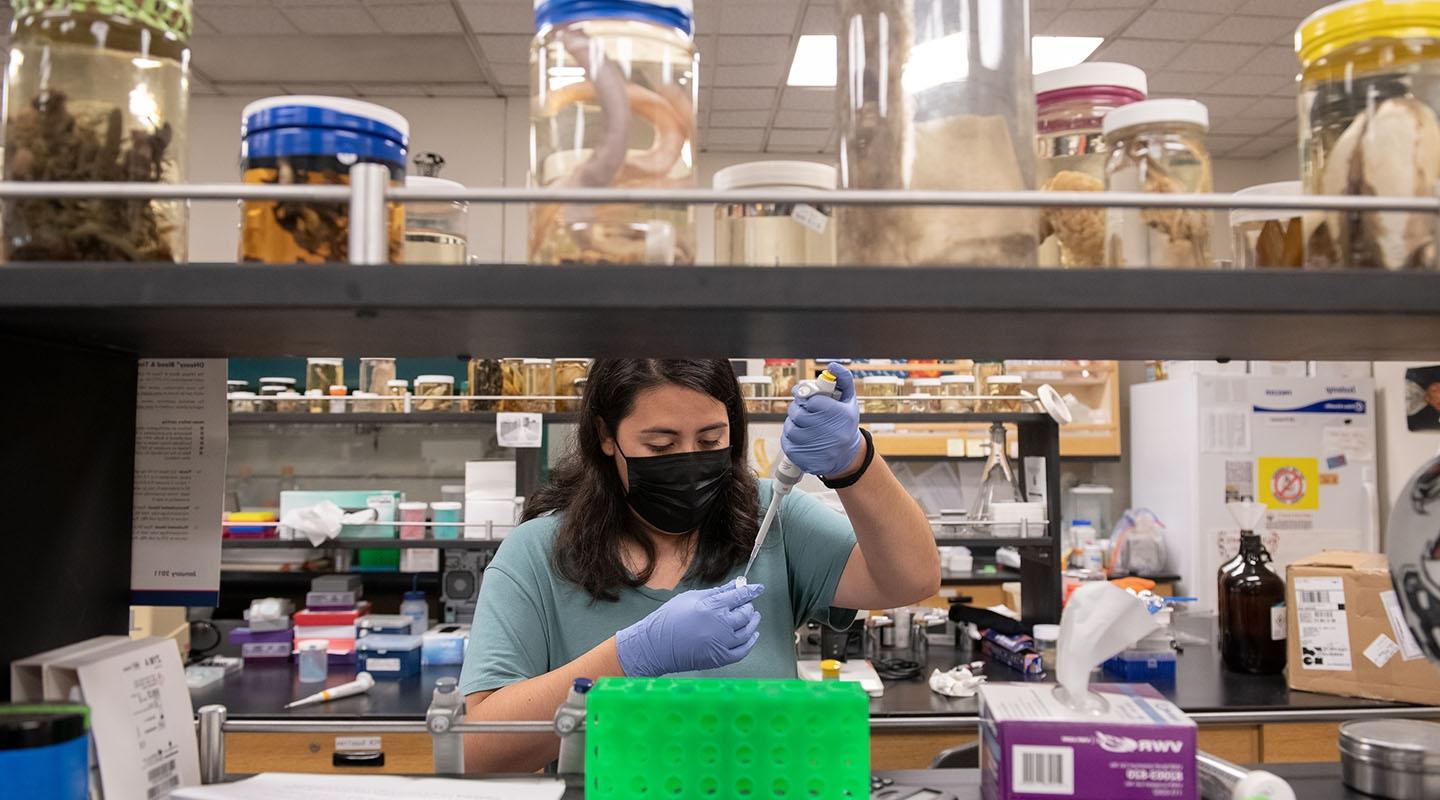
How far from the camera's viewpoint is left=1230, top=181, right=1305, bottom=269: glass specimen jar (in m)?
0.69

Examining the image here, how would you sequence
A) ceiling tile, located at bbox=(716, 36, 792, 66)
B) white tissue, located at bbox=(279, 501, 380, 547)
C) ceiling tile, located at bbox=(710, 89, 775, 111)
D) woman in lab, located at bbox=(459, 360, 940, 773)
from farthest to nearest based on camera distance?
ceiling tile, located at bbox=(710, 89, 775, 111), ceiling tile, located at bbox=(716, 36, 792, 66), white tissue, located at bbox=(279, 501, 380, 547), woman in lab, located at bbox=(459, 360, 940, 773)

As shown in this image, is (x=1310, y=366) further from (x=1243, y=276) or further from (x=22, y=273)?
(x=22, y=273)

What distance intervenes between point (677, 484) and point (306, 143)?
107 centimetres

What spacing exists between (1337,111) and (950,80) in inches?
10.4

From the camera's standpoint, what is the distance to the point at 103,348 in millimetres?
879

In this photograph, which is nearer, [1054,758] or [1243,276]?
[1243,276]

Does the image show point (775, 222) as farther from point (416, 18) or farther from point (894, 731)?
point (416, 18)

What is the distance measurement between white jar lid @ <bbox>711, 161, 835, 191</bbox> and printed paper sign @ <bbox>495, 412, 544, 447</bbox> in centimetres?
255

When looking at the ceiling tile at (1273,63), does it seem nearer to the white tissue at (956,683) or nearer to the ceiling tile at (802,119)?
the ceiling tile at (802,119)

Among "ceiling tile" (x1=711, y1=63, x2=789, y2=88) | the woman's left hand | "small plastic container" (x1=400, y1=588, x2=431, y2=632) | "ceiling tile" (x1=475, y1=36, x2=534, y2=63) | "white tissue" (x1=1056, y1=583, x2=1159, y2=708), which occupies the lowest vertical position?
"small plastic container" (x1=400, y1=588, x2=431, y2=632)

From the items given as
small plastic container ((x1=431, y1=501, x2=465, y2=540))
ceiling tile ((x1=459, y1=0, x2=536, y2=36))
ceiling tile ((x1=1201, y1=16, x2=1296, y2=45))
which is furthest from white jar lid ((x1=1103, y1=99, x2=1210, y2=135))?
ceiling tile ((x1=1201, y1=16, x2=1296, y2=45))

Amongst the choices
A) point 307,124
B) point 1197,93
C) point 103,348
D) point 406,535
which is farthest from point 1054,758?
point 1197,93

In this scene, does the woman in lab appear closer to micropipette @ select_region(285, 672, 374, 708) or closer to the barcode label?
the barcode label

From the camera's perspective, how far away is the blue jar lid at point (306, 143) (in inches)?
25.3
